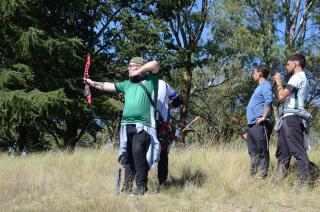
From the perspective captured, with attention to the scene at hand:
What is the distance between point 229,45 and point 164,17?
17.0 feet

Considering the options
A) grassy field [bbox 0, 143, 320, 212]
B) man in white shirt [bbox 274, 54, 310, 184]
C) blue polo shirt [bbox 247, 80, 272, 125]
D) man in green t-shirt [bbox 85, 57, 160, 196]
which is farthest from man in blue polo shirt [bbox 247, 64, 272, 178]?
man in green t-shirt [bbox 85, 57, 160, 196]

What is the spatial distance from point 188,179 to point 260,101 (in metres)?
1.64

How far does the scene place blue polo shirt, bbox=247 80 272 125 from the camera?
6742 mm

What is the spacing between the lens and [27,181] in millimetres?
6293

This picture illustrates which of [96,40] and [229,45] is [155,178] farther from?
[229,45]

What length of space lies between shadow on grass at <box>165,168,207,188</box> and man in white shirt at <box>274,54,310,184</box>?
112 centimetres

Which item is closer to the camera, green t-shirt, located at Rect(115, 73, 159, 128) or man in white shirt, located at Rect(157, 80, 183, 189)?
green t-shirt, located at Rect(115, 73, 159, 128)

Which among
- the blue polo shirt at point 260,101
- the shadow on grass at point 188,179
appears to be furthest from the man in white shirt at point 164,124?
the blue polo shirt at point 260,101

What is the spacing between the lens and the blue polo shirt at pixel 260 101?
6.74 metres

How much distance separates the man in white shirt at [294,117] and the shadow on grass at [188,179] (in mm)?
1121

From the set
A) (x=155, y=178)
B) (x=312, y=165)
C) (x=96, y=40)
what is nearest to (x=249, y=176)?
(x=312, y=165)

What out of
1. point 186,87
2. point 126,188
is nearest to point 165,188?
point 126,188

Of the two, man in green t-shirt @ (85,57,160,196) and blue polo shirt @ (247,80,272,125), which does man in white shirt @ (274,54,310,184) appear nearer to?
blue polo shirt @ (247,80,272,125)

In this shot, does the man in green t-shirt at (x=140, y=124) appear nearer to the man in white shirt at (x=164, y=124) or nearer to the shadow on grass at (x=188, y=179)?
the man in white shirt at (x=164, y=124)
